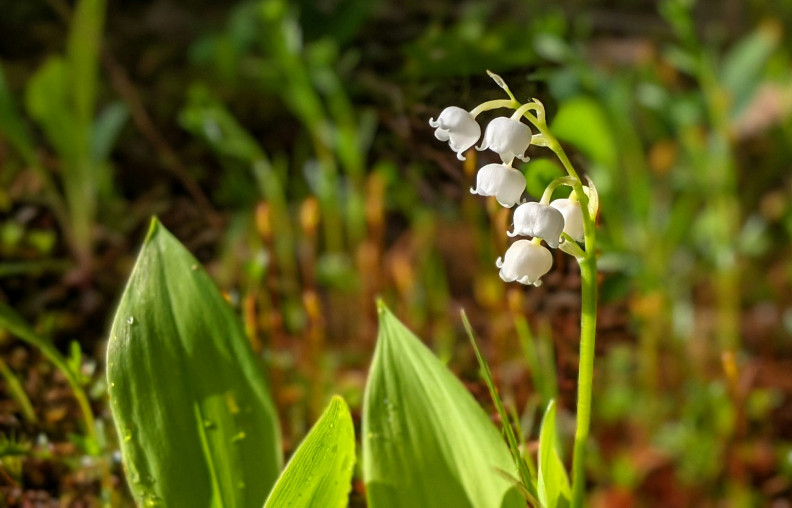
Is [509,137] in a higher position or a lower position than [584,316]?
higher

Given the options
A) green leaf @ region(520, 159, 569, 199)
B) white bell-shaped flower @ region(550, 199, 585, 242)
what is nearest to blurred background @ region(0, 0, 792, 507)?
green leaf @ region(520, 159, 569, 199)

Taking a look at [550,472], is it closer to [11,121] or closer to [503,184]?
[503,184]

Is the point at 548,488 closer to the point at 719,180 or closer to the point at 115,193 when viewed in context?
the point at 719,180

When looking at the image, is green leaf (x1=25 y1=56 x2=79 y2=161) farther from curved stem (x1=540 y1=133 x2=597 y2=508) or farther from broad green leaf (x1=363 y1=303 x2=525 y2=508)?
curved stem (x1=540 y1=133 x2=597 y2=508)

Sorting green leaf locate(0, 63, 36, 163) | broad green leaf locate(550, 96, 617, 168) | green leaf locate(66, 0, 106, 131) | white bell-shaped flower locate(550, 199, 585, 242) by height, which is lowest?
white bell-shaped flower locate(550, 199, 585, 242)

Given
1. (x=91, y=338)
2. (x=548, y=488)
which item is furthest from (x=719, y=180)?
(x=91, y=338)

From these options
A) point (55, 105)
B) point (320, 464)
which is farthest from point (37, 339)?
point (55, 105)
